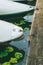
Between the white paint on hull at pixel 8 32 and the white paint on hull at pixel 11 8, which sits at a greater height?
the white paint on hull at pixel 11 8

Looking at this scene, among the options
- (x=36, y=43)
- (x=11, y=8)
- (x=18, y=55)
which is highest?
(x=11, y=8)

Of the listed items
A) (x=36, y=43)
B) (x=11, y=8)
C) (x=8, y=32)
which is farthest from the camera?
(x=11, y=8)

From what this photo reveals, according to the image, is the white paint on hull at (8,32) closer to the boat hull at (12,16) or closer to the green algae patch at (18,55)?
the green algae patch at (18,55)

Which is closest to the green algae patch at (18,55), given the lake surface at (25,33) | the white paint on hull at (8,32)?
the lake surface at (25,33)

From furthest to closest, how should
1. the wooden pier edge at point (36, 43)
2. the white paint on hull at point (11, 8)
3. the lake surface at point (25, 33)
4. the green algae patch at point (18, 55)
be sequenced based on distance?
1. the white paint on hull at point (11, 8)
2. the lake surface at point (25, 33)
3. the green algae patch at point (18, 55)
4. the wooden pier edge at point (36, 43)

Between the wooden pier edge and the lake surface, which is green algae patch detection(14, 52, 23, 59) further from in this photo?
the wooden pier edge

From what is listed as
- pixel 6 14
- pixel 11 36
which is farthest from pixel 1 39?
pixel 6 14

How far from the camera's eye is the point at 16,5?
13.3 feet

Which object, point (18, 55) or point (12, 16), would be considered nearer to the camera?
point (18, 55)

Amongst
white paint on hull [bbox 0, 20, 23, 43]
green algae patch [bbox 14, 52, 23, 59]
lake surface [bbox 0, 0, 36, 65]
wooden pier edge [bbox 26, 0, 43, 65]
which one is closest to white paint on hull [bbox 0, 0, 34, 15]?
lake surface [bbox 0, 0, 36, 65]

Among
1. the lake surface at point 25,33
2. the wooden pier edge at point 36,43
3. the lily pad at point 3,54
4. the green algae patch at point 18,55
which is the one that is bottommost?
the green algae patch at point 18,55

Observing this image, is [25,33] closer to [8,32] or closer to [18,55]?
[8,32]

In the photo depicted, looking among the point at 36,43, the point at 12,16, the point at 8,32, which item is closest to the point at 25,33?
the point at 8,32

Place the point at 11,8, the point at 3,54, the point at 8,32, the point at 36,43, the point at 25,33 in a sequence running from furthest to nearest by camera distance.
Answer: the point at 11,8, the point at 25,33, the point at 8,32, the point at 3,54, the point at 36,43
